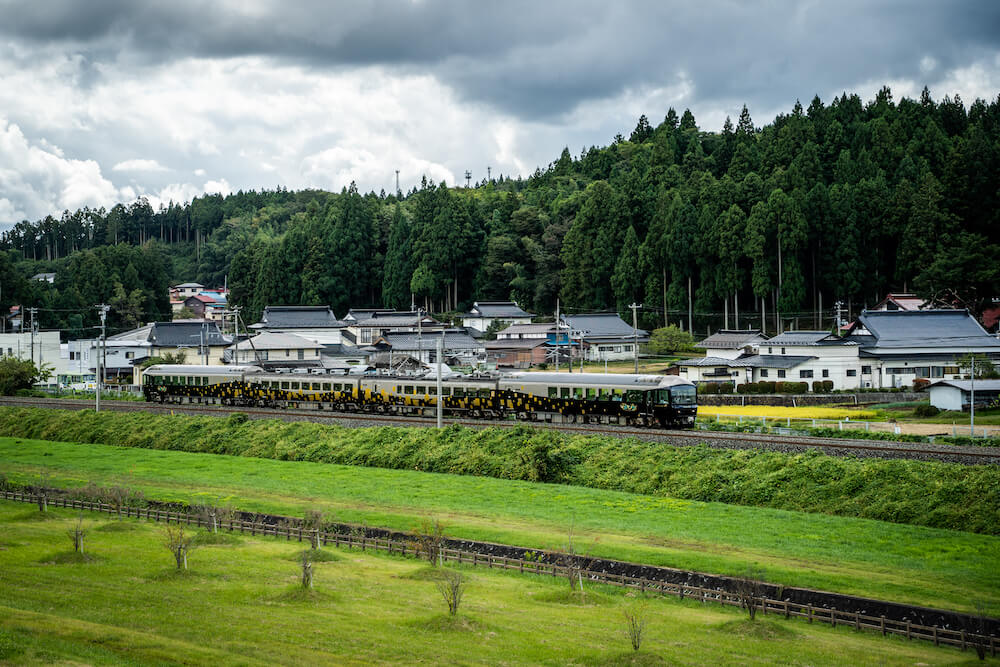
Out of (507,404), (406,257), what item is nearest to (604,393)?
(507,404)

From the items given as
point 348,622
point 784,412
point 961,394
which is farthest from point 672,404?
point 348,622

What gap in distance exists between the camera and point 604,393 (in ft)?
130

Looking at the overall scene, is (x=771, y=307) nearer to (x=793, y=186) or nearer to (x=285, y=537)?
(x=793, y=186)

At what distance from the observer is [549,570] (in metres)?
20.8

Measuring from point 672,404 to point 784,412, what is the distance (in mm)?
12553

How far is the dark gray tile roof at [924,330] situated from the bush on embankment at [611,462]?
98.6ft

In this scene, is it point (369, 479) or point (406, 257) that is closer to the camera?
point (369, 479)

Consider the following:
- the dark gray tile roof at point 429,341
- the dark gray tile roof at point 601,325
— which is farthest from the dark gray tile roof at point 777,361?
the dark gray tile roof at point 429,341

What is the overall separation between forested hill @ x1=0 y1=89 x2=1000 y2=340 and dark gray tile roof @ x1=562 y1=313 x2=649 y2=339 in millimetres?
3671

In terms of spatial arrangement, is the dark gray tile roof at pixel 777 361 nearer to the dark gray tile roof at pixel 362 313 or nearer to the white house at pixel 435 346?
the white house at pixel 435 346

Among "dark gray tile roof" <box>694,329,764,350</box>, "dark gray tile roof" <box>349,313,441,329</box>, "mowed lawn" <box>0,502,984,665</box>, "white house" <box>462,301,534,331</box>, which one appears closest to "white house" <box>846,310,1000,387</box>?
"dark gray tile roof" <box>694,329,764,350</box>

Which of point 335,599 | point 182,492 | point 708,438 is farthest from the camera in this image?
point 708,438

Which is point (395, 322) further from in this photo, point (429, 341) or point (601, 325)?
point (601, 325)

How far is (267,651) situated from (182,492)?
17364 millimetres
